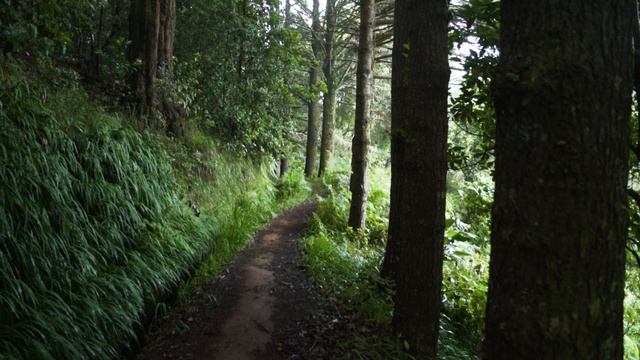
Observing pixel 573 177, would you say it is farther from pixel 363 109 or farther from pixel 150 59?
pixel 150 59

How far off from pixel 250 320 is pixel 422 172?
281 cm

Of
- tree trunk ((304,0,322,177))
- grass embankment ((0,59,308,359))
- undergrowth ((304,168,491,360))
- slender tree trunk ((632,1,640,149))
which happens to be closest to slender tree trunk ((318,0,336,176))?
tree trunk ((304,0,322,177))

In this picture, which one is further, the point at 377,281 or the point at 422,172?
the point at 377,281

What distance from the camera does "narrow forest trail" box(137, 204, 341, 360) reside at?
4621 mm

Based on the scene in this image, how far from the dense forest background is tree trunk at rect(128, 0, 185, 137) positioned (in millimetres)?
30

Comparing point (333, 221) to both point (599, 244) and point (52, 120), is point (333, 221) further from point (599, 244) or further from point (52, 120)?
point (599, 244)

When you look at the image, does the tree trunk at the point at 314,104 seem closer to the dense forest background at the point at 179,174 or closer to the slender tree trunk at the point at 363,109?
the dense forest background at the point at 179,174

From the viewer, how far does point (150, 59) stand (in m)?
8.53

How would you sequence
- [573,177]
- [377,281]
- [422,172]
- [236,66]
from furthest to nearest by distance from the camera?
1. [236,66]
2. [377,281]
3. [422,172]
4. [573,177]

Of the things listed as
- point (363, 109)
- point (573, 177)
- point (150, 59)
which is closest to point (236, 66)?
point (150, 59)

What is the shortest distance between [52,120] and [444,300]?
6.06m

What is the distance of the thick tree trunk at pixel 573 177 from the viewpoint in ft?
5.14

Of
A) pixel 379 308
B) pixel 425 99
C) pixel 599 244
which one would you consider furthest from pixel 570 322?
pixel 379 308

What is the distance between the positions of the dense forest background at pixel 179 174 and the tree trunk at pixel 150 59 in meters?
0.03
